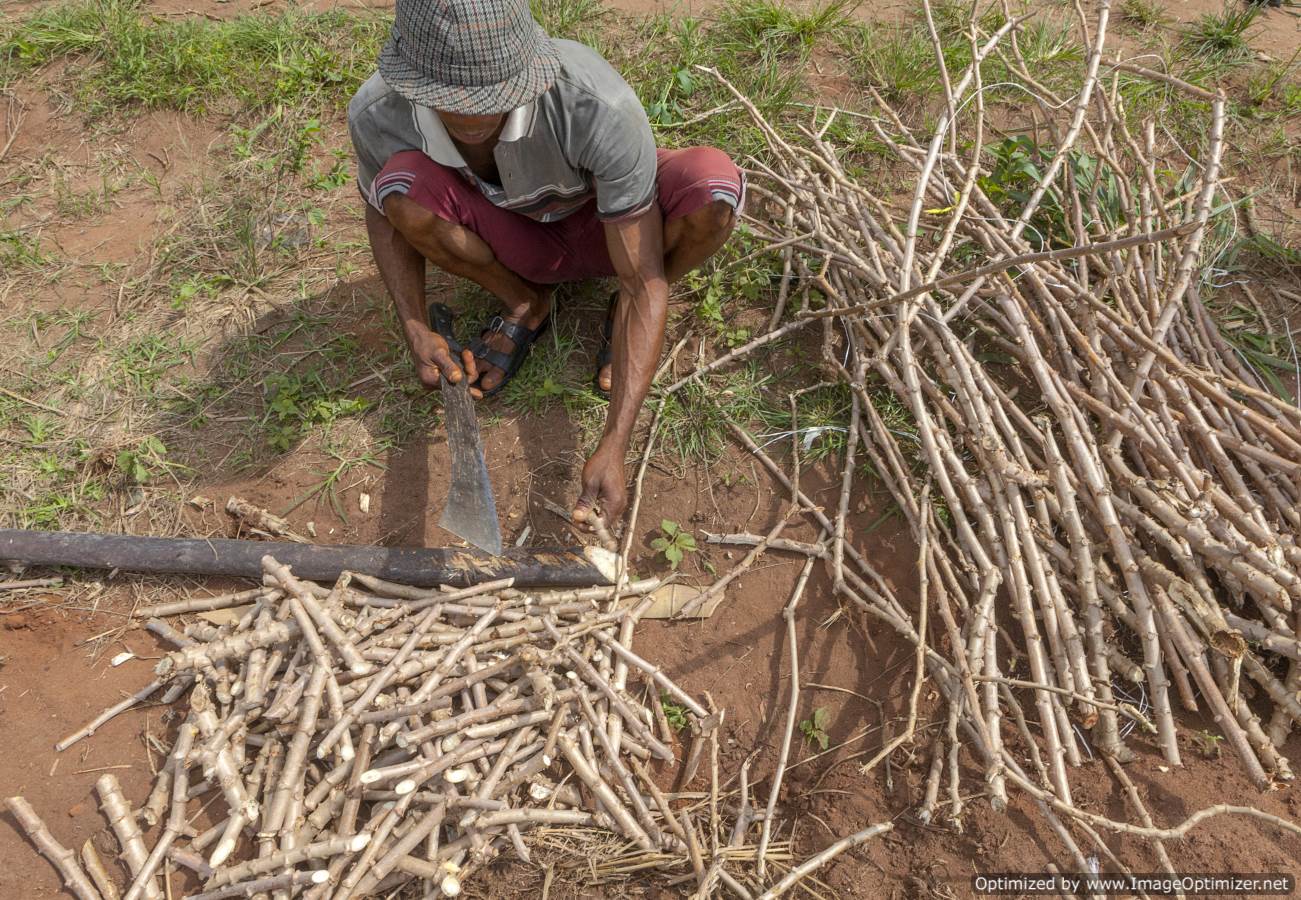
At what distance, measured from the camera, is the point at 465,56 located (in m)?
2.05

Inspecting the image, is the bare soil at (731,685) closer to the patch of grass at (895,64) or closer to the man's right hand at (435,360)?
the man's right hand at (435,360)

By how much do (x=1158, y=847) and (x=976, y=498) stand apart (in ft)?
3.03

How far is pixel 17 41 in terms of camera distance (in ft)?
13.6

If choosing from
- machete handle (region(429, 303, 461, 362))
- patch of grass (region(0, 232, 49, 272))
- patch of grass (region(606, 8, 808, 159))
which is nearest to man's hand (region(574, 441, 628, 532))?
machete handle (region(429, 303, 461, 362))

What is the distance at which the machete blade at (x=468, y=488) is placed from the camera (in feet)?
8.17

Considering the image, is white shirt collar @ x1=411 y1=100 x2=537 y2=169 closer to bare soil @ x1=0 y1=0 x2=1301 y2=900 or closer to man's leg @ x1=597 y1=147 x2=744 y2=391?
man's leg @ x1=597 y1=147 x2=744 y2=391

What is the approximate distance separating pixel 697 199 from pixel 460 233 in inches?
30.7

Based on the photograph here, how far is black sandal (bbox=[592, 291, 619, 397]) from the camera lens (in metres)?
3.03

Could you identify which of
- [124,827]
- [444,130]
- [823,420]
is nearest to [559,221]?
[444,130]

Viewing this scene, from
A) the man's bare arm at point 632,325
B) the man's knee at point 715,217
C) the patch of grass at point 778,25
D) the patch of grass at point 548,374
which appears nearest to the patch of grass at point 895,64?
the patch of grass at point 778,25

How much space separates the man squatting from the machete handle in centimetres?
9

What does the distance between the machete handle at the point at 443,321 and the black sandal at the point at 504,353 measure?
8 cm

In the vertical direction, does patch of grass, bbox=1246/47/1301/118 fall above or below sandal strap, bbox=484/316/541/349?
above

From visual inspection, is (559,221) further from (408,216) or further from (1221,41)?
(1221,41)
